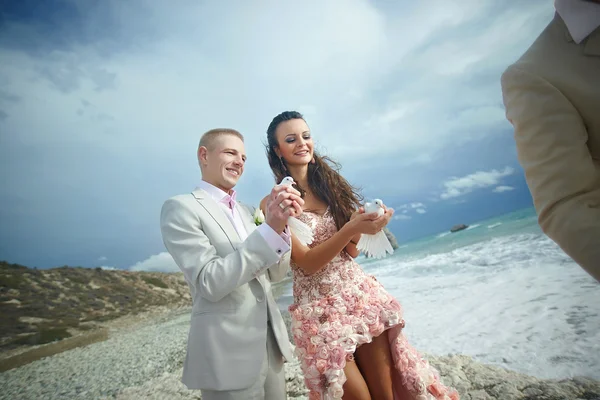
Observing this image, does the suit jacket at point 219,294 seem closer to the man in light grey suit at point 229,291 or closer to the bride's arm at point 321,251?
the man in light grey suit at point 229,291

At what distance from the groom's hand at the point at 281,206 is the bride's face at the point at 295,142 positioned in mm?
1017

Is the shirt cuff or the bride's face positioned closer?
the shirt cuff

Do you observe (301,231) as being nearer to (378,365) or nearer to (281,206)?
(281,206)

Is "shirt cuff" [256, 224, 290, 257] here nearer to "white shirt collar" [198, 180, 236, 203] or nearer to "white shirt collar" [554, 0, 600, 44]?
"white shirt collar" [198, 180, 236, 203]

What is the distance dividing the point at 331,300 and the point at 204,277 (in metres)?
0.99

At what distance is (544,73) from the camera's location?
3.65 ft

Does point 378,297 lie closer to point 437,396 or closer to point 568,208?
point 437,396

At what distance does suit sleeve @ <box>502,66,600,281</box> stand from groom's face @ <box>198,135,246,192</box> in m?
1.81

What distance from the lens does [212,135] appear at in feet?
7.93

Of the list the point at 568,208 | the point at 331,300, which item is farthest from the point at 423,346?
the point at 568,208

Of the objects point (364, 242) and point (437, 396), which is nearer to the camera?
point (437, 396)

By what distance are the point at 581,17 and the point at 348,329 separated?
1965 mm

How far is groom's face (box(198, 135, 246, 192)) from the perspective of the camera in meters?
2.32

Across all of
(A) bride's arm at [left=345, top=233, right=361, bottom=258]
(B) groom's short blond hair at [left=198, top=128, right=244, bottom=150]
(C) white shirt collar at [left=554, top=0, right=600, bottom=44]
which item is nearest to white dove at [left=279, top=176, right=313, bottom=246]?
(A) bride's arm at [left=345, top=233, right=361, bottom=258]
